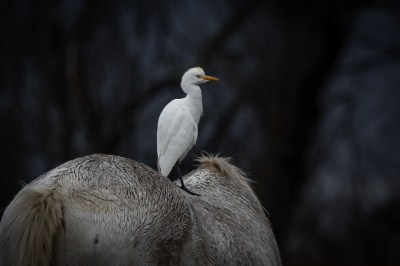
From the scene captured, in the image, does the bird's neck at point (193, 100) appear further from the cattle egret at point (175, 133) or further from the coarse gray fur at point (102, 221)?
the coarse gray fur at point (102, 221)

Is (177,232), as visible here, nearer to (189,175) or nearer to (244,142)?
(189,175)

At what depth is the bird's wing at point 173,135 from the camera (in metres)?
2.38

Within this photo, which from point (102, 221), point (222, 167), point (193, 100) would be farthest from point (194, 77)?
point (102, 221)

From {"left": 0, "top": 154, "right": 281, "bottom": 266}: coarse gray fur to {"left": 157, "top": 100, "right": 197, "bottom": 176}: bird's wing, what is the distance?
82cm

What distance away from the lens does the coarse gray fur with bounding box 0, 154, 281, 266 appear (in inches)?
44.8

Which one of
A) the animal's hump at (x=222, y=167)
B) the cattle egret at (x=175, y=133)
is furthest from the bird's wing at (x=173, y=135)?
the animal's hump at (x=222, y=167)

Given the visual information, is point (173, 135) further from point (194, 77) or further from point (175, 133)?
point (194, 77)

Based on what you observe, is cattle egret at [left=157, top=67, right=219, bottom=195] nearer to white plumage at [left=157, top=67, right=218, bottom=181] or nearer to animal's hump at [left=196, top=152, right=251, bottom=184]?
white plumage at [left=157, top=67, right=218, bottom=181]

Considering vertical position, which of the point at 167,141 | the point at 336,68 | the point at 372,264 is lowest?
the point at 372,264

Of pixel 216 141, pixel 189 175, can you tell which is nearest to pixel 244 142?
pixel 216 141

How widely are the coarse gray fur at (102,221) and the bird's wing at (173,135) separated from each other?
82 centimetres

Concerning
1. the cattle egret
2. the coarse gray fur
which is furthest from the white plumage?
the coarse gray fur

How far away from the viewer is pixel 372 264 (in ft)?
12.4

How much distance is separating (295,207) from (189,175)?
7.35ft
